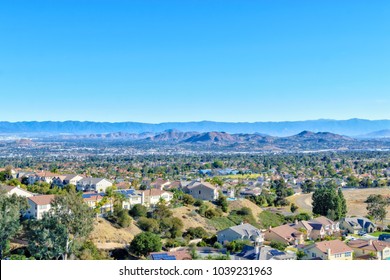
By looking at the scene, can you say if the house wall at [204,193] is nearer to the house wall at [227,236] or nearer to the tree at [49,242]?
the house wall at [227,236]

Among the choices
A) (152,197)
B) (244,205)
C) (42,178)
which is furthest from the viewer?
(42,178)

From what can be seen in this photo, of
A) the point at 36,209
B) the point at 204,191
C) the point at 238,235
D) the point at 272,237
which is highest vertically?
the point at 36,209

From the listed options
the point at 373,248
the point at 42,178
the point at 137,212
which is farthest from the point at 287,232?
the point at 42,178

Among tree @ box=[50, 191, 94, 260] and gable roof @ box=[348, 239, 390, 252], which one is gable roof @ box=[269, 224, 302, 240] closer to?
gable roof @ box=[348, 239, 390, 252]

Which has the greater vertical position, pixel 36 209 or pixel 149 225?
pixel 36 209

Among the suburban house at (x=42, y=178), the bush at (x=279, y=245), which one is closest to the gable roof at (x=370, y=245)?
the bush at (x=279, y=245)

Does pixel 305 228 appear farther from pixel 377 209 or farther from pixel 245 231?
pixel 377 209
